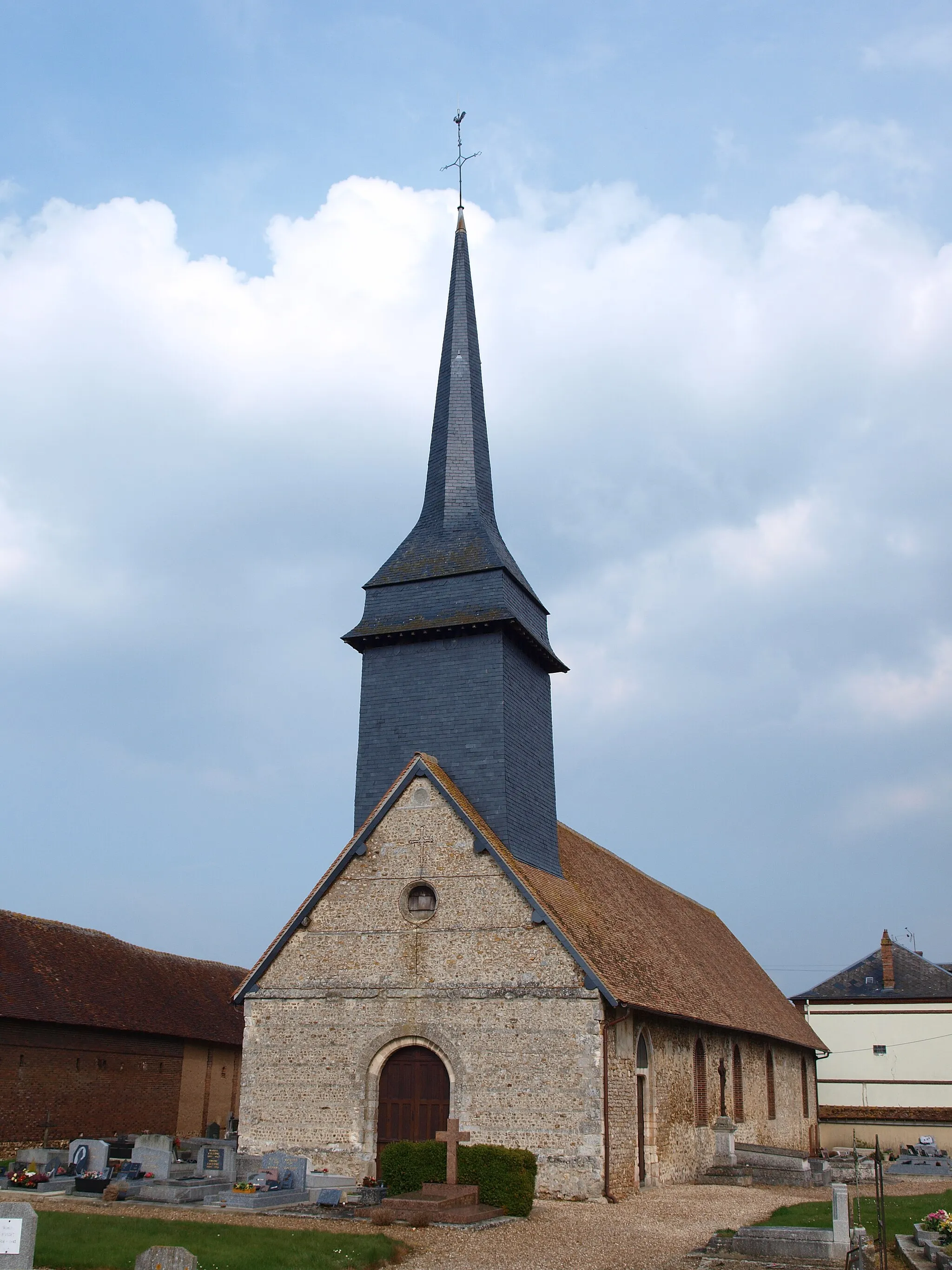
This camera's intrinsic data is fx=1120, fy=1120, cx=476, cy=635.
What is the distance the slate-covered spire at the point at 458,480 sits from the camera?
2364 centimetres

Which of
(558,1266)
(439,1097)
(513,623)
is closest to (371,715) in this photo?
(513,623)

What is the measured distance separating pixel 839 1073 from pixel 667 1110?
824 inches

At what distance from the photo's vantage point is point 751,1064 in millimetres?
27812

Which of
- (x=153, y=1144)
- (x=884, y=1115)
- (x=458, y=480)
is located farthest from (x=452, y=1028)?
(x=884, y=1115)

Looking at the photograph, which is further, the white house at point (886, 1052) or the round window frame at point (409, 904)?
the white house at point (886, 1052)

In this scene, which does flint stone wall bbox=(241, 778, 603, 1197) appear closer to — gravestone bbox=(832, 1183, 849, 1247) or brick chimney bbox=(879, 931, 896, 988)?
gravestone bbox=(832, 1183, 849, 1247)

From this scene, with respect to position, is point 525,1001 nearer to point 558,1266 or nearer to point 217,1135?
point 558,1266

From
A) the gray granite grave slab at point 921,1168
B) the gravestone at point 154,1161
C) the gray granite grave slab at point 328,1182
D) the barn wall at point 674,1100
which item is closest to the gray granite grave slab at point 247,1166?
the gray granite grave slab at point 328,1182

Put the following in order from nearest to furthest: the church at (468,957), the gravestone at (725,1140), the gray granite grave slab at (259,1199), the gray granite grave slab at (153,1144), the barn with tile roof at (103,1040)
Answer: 1. the gray granite grave slab at (259,1199)
2. the gray granite grave slab at (153,1144)
3. the church at (468,957)
4. the gravestone at (725,1140)
5. the barn with tile roof at (103,1040)

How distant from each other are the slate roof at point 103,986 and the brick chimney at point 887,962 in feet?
72.7

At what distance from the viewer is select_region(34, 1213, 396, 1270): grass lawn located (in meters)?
10.9

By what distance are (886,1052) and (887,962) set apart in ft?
10.2

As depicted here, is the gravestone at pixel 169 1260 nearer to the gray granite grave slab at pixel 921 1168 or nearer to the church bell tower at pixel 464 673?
the church bell tower at pixel 464 673

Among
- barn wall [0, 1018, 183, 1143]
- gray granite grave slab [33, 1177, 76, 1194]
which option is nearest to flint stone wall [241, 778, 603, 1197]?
gray granite grave slab [33, 1177, 76, 1194]
